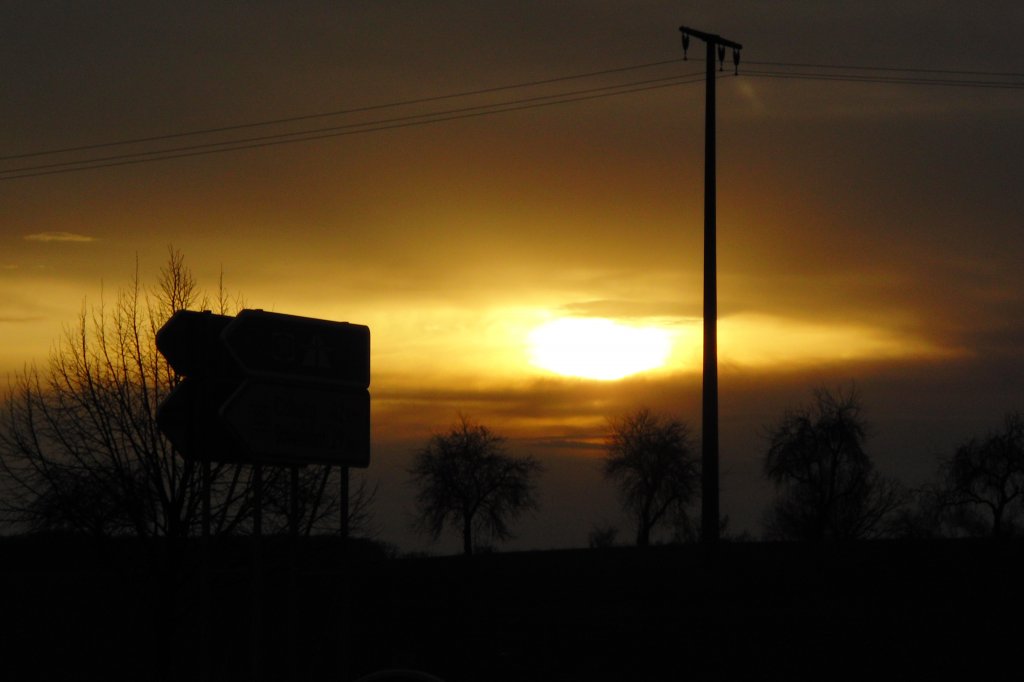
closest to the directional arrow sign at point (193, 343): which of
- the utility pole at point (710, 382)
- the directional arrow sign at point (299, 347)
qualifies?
the directional arrow sign at point (299, 347)

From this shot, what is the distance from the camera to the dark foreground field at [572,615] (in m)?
19.5

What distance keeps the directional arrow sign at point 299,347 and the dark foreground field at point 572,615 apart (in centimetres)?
656

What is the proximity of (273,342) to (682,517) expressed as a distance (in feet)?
228

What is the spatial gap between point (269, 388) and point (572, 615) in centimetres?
2090

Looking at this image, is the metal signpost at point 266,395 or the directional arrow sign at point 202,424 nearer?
the metal signpost at point 266,395

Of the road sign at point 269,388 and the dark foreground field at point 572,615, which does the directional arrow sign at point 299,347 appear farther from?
the dark foreground field at point 572,615

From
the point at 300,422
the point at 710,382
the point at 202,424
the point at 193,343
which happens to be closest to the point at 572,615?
the point at 710,382

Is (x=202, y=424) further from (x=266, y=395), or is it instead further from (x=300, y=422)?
(x=300, y=422)

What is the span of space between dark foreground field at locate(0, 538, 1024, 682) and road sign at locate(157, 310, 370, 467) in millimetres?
6221

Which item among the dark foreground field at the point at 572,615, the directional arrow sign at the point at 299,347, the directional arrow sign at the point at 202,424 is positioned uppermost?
the directional arrow sign at the point at 299,347

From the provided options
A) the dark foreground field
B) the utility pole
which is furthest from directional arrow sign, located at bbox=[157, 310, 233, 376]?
the utility pole

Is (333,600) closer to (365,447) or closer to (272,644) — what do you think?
(365,447)

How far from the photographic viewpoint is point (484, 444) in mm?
78688

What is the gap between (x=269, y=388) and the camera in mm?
8953
